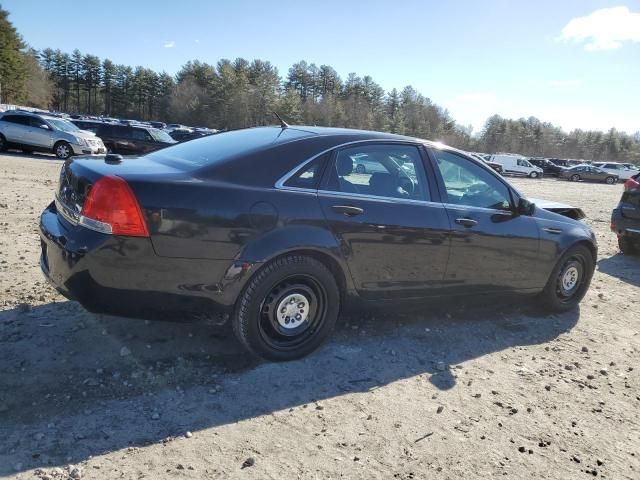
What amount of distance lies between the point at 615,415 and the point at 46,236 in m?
4.02

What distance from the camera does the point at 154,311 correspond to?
3273 mm

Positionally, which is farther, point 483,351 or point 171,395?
point 483,351

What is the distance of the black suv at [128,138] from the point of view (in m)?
22.2

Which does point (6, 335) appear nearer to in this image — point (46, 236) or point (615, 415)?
point (46, 236)

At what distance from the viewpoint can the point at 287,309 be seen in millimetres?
3678

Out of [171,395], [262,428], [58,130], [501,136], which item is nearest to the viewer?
[262,428]

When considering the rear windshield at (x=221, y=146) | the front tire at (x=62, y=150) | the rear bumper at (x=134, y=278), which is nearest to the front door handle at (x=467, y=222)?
the rear windshield at (x=221, y=146)

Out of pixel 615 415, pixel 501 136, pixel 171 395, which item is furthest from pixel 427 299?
pixel 501 136

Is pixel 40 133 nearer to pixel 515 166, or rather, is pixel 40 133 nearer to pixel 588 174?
pixel 515 166

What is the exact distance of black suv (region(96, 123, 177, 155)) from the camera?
72.9 feet

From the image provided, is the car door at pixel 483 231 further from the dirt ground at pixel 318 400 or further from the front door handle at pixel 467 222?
the dirt ground at pixel 318 400

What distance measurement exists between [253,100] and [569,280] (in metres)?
84.2

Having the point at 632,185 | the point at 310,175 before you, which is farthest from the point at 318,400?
the point at 632,185

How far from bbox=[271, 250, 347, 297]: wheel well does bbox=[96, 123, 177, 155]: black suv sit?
19945mm
